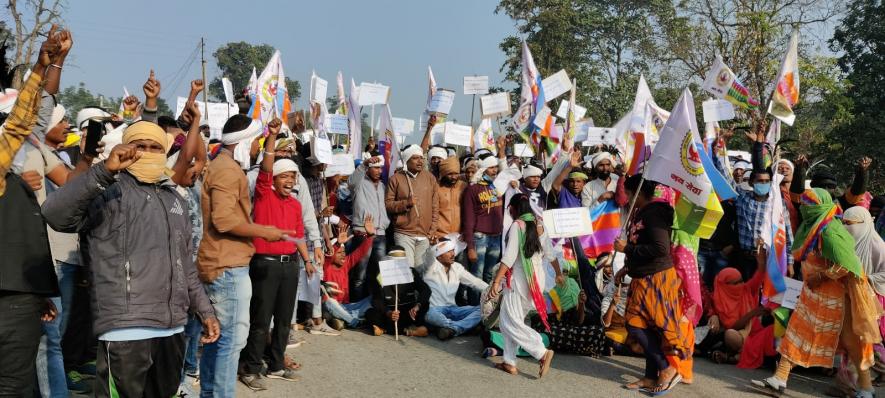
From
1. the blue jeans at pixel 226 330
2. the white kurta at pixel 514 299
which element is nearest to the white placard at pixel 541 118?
the white kurta at pixel 514 299

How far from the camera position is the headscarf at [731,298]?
24.6 feet

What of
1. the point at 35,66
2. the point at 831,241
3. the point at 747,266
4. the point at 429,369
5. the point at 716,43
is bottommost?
the point at 429,369

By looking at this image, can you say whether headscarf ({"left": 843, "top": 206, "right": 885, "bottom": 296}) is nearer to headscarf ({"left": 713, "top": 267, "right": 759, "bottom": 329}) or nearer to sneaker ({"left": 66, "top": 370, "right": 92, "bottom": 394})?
headscarf ({"left": 713, "top": 267, "right": 759, "bottom": 329})

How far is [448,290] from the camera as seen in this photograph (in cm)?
824

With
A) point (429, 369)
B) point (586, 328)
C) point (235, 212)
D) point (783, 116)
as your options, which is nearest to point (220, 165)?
point (235, 212)

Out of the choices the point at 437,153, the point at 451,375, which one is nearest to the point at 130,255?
the point at 451,375

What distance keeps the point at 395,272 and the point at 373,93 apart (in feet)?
15.0

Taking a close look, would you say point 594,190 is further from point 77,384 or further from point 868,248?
point 77,384

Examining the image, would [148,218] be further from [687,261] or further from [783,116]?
[783,116]

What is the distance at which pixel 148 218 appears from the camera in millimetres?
3387

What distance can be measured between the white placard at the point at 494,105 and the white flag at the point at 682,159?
506 cm

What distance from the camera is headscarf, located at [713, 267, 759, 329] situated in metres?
7.51

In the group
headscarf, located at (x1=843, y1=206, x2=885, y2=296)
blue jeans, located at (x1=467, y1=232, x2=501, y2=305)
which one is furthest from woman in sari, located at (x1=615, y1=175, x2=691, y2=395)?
blue jeans, located at (x1=467, y1=232, x2=501, y2=305)

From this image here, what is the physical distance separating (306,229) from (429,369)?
67.5 inches
